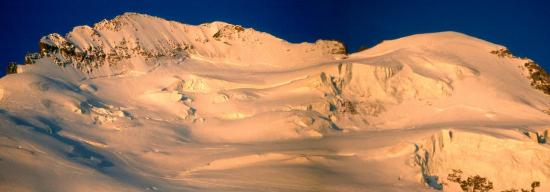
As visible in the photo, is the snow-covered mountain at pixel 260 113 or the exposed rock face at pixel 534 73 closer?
the snow-covered mountain at pixel 260 113

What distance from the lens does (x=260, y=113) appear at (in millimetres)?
40219

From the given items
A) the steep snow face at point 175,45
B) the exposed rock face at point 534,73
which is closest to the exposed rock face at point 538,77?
the exposed rock face at point 534,73

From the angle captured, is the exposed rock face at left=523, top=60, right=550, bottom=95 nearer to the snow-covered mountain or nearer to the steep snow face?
the snow-covered mountain

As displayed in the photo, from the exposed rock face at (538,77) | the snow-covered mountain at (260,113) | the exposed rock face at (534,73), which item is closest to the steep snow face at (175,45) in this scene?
the snow-covered mountain at (260,113)

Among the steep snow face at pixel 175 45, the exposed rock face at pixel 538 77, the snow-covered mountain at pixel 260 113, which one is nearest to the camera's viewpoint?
the snow-covered mountain at pixel 260 113

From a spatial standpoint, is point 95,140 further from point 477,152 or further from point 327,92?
point 477,152

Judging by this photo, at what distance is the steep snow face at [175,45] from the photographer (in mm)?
46438

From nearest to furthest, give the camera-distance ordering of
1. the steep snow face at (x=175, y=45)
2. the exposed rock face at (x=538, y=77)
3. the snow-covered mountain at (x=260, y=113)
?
1. the snow-covered mountain at (x=260, y=113)
2. the exposed rock face at (x=538, y=77)
3. the steep snow face at (x=175, y=45)

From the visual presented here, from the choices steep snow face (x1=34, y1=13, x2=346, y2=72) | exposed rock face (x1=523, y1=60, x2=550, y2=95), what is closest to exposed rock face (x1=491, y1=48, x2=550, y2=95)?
exposed rock face (x1=523, y1=60, x2=550, y2=95)

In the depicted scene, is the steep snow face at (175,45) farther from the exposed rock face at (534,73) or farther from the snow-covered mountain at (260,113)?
the exposed rock face at (534,73)

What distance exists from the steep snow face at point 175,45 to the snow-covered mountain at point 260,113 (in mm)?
144

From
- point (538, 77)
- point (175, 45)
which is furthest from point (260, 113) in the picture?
point (538, 77)

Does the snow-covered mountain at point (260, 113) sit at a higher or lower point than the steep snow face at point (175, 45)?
lower

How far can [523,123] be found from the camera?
35.3m
